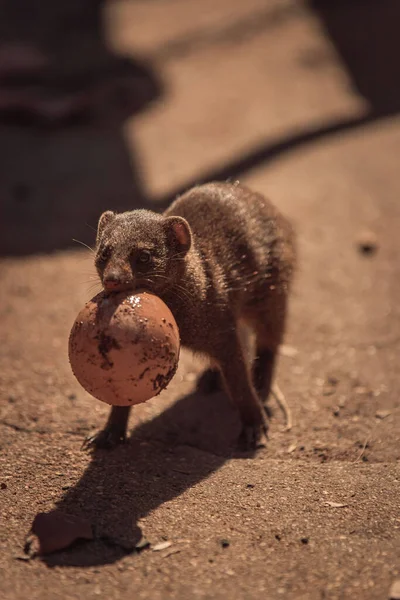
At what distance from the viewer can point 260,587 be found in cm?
297

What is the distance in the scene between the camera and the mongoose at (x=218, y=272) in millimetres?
3816

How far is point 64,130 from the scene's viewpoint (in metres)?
8.84

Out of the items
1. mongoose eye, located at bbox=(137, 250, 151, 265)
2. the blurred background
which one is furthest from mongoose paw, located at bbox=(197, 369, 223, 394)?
the blurred background

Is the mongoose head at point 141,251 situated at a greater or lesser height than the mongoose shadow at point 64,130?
greater

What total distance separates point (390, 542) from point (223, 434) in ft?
4.94

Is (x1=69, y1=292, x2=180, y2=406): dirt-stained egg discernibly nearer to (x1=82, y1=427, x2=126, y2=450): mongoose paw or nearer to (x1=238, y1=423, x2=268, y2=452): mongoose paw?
(x1=82, y1=427, x2=126, y2=450): mongoose paw

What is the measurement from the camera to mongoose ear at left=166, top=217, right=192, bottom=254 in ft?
13.0

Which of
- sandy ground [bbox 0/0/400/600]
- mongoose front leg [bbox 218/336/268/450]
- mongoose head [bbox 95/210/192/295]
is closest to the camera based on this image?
sandy ground [bbox 0/0/400/600]

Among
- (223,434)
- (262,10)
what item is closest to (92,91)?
(262,10)

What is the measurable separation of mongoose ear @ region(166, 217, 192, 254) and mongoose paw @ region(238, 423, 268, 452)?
3.80 ft

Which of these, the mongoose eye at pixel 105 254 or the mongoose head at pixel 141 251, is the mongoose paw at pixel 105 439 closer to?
the mongoose head at pixel 141 251

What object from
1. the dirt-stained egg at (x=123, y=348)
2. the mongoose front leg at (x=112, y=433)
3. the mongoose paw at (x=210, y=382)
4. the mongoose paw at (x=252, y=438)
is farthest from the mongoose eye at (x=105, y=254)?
Answer: the mongoose paw at (x=210, y=382)

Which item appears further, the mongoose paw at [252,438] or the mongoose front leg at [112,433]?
the mongoose paw at [252,438]

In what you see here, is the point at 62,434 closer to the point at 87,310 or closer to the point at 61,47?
the point at 87,310
